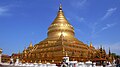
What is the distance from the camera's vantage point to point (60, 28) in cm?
5134

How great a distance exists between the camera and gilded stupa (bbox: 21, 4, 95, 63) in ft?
136

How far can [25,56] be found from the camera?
159ft

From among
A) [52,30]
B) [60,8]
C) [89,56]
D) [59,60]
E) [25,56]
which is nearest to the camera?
[59,60]

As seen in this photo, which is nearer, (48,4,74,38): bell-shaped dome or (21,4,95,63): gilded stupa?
(21,4,95,63): gilded stupa

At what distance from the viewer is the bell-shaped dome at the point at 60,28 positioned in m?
51.0

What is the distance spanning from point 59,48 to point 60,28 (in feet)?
33.3

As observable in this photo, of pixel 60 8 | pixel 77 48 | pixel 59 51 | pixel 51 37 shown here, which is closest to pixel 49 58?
pixel 59 51

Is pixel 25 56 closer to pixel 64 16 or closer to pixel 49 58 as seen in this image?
pixel 49 58

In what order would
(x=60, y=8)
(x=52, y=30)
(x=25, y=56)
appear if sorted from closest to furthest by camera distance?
(x=25, y=56)
(x=52, y=30)
(x=60, y=8)

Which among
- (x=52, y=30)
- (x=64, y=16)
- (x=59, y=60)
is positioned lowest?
(x=59, y=60)

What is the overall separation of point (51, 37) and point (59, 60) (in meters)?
11.5

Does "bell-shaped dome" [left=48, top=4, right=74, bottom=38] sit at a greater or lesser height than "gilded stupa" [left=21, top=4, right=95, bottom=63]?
greater

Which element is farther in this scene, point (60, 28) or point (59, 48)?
point (60, 28)

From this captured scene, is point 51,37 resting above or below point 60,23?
below
